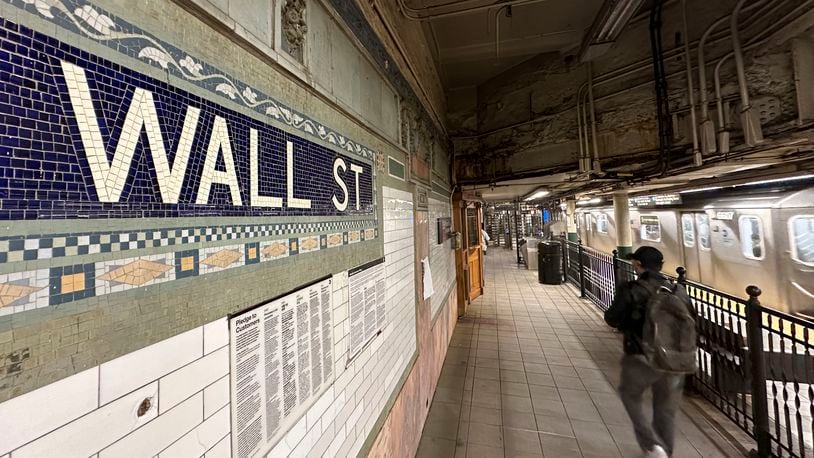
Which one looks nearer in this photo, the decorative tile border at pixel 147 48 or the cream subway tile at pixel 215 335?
the decorative tile border at pixel 147 48

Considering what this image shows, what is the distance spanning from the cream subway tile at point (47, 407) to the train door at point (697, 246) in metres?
Result: 9.49

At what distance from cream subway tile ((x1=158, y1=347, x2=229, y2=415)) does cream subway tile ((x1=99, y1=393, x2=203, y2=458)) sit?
0.06ft

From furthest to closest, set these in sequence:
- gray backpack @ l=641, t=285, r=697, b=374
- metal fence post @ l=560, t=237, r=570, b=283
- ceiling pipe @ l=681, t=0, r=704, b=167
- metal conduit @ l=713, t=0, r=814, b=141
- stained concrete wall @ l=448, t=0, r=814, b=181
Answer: metal fence post @ l=560, t=237, r=570, b=283, ceiling pipe @ l=681, t=0, r=704, b=167, stained concrete wall @ l=448, t=0, r=814, b=181, metal conduit @ l=713, t=0, r=814, b=141, gray backpack @ l=641, t=285, r=697, b=374

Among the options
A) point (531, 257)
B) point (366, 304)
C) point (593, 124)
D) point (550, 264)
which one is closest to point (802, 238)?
point (593, 124)

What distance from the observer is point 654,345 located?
231 cm

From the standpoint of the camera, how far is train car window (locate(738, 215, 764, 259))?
5.33m

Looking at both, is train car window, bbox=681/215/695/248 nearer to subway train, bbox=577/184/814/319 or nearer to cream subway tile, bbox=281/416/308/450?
subway train, bbox=577/184/814/319

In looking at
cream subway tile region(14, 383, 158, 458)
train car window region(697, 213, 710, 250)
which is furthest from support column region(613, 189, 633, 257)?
cream subway tile region(14, 383, 158, 458)

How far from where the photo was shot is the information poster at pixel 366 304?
1.50 m

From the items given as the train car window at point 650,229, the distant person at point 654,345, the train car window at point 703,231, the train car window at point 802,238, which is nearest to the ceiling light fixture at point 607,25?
the distant person at point 654,345

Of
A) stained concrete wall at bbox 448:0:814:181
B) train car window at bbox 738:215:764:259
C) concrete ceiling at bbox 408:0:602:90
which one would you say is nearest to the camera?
stained concrete wall at bbox 448:0:814:181

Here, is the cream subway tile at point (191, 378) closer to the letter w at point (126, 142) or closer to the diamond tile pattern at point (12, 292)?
the diamond tile pattern at point (12, 292)

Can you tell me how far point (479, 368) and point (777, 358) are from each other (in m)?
3.08

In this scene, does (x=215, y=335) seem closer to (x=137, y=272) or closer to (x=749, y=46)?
(x=137, y=272)
